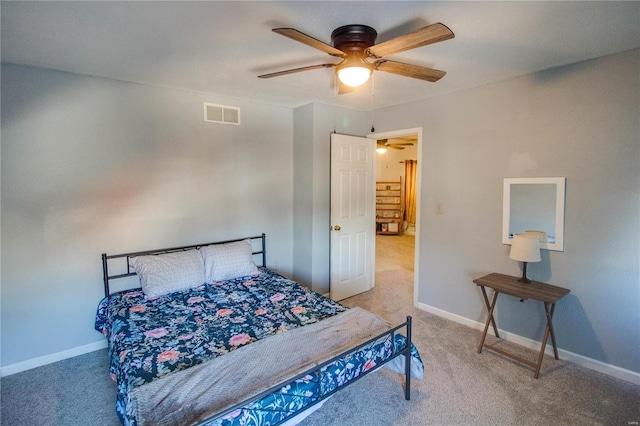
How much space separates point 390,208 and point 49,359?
795 cm

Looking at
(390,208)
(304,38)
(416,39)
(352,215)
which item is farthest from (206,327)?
(390,208)

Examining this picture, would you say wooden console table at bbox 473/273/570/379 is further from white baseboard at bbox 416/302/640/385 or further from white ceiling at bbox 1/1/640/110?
white ceiling at bbox 1/1/640/110

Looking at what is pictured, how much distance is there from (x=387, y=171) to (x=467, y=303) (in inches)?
255

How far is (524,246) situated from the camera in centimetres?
269

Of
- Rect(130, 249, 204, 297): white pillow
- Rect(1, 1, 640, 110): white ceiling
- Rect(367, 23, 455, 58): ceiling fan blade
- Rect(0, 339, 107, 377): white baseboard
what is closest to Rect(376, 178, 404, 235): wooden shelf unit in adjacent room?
Rect(1, 1, 640, 110): white ceiling

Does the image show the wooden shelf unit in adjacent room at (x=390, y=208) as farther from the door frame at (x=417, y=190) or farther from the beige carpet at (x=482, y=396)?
the beige carpet at (x=482, y=396)

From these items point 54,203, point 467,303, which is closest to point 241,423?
point 54,203

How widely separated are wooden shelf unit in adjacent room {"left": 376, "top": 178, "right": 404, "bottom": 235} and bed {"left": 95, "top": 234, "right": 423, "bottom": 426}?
20.3 feet

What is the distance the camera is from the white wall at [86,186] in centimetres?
257

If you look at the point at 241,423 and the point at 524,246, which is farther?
the point at 524,246

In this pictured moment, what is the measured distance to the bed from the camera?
4.91 feet

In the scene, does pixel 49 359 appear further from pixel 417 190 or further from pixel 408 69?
pixel 417 190

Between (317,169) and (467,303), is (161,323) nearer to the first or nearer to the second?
(317,169)

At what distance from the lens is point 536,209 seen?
286 centimetres
